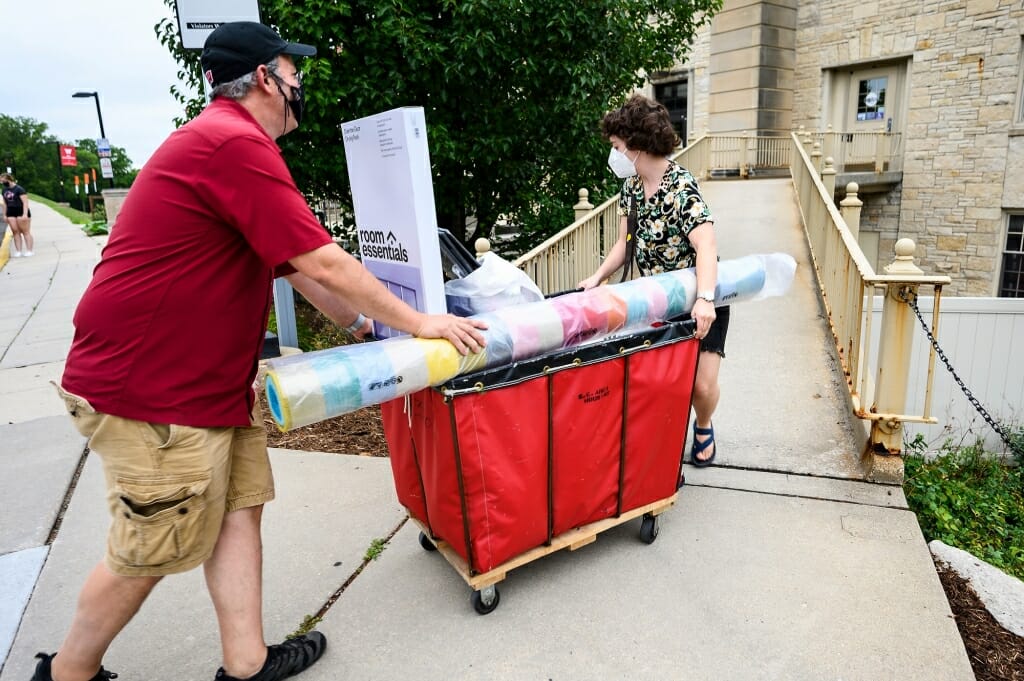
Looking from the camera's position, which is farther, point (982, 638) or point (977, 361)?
point (977, 361)

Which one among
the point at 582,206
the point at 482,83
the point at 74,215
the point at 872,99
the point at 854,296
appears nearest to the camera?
the point at 854,296

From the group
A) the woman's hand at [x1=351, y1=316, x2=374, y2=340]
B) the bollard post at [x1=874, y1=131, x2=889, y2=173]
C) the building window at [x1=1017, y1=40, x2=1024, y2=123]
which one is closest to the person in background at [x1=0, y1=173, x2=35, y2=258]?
the woman's hand at [x1=351, y1=316, x2=374, y2=340]

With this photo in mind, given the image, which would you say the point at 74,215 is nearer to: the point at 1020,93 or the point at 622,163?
the point at 1020,93

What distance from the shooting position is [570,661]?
7.88ft

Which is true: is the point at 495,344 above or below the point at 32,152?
below

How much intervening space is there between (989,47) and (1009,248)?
4.38 meters

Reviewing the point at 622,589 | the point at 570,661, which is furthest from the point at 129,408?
the point at 622,589

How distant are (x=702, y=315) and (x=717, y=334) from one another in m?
0.65

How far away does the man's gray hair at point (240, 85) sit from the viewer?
2033 mm

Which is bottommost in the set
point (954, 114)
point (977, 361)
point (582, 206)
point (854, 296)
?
point (977, 361)

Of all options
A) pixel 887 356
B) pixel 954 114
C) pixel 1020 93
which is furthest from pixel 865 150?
pixel 887 356

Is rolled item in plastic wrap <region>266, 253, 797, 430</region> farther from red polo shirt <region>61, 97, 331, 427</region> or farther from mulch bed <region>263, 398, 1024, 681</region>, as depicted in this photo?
mulch bed <region>263, 398, 1024, 681</region>

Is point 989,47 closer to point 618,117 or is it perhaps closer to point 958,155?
point 958,155

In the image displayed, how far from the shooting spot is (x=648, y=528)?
312 centimetres
